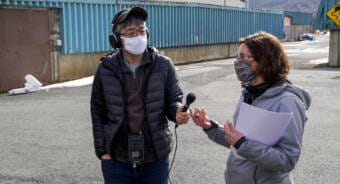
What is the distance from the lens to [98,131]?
3.06 meters

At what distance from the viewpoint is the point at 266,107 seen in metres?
2.50

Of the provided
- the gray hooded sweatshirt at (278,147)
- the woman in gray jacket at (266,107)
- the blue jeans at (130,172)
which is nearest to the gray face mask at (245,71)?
the woman in gray jacket at (266,107)

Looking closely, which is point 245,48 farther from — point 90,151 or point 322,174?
point 90,151

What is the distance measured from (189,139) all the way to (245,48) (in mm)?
4650

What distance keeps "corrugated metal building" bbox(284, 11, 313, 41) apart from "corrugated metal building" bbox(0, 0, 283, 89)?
85.6 feet

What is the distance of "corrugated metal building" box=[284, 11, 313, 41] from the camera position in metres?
49.5

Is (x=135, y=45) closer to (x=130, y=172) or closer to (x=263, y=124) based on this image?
(x=130, y=172)

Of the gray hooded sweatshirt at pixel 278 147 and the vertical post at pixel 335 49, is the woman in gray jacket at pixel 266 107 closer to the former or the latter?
the gray hooded sweatshirt at pixel 278 147

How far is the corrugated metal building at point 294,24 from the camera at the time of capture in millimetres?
49506

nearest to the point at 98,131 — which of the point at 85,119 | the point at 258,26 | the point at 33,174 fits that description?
the point at 33,174

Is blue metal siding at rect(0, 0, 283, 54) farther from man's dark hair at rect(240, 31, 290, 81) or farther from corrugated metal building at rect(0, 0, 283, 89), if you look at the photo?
man's dark hair at rect(240, 31, 290, 81)

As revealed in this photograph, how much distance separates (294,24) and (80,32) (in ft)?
128

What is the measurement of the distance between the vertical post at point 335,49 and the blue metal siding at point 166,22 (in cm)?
731

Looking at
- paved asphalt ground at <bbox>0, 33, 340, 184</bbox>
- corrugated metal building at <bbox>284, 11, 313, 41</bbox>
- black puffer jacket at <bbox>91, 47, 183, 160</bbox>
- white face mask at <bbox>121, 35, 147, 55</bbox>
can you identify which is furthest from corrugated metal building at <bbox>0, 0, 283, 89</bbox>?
corrugated metal building at <bbox>284, 11, 313, 41</bbox>
